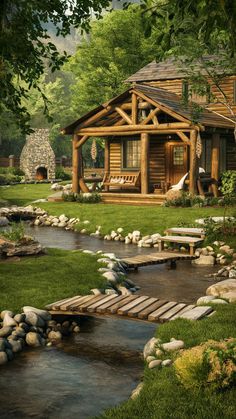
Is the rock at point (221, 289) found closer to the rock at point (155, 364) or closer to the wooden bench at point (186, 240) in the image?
the rock at point (155, 364)

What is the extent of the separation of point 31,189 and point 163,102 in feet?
48.0

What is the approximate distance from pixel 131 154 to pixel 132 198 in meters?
4.28

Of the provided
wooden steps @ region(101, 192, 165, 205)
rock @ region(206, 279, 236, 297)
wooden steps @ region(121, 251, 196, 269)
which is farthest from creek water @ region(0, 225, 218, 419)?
wooden steps @ region(101, 192, 165, 205)

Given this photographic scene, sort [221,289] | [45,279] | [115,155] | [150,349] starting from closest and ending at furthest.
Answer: [150,349] → [221,289] → [45,279] → [115,155]

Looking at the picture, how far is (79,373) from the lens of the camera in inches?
291

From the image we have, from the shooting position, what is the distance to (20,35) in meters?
6.36

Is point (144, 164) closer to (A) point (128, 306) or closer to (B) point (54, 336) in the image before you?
(A) point (128, 306)

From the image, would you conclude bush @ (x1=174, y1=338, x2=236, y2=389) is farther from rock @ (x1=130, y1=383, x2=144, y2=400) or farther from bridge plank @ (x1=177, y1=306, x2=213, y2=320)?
bridge plank @ (x1=177, y1=306, x2=213, y2=320)

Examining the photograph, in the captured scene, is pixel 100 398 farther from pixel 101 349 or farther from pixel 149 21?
pixel 149 21

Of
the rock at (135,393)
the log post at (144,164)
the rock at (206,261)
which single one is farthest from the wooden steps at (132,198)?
the rock at (135,393)

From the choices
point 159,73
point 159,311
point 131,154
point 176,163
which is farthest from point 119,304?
point 159,73

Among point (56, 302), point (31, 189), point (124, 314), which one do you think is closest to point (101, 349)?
point (124, 314)

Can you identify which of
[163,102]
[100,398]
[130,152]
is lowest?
[100,398]

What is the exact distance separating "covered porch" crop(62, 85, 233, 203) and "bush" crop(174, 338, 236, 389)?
1745 centimetres
